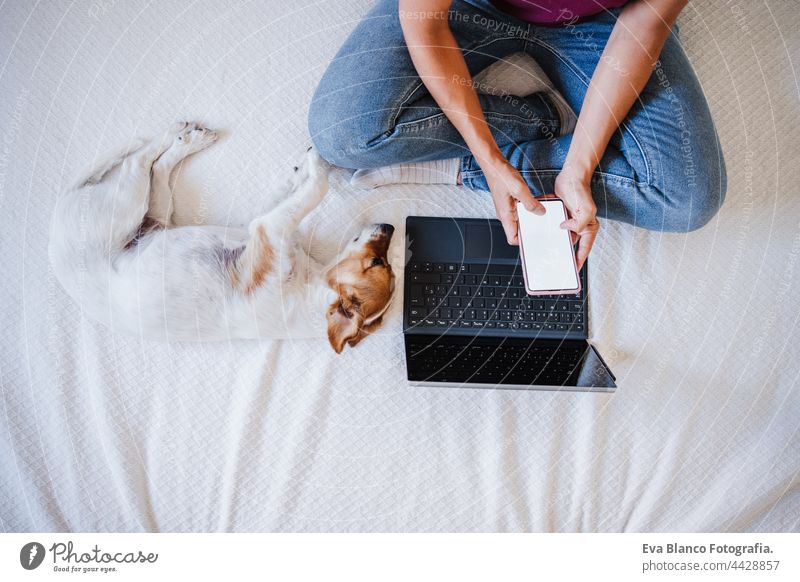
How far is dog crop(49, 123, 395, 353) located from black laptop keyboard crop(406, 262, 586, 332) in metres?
0.09

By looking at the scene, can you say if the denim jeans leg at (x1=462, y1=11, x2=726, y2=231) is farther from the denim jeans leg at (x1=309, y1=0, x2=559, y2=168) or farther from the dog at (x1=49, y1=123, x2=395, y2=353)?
the dog at (x1=49, y1=123, x2=395, y2=353)

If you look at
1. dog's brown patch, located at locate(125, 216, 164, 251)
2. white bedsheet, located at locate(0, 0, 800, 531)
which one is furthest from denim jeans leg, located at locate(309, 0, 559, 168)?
dog's brown patch, located at locate(125, 216, 164, 251)

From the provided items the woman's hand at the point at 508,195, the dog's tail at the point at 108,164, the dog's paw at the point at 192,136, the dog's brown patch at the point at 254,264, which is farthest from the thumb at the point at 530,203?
the dog's tail at the point at 108,164

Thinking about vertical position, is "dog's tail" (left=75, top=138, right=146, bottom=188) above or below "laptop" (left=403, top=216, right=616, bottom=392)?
above

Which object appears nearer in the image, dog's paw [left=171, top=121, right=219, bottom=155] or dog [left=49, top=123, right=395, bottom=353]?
dog [left=49, top=123, right=395, bottom=353]

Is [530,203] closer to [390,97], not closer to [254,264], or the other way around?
[390,97]

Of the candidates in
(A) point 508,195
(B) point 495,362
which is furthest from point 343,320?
(A) point 508,195

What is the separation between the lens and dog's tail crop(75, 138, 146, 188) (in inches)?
52.1

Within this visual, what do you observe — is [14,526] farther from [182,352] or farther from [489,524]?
[489,524]

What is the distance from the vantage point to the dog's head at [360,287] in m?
1.25

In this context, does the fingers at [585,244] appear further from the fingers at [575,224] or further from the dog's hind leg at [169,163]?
the dog's hind leg at [169,163]

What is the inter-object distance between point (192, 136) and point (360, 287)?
1.89 ft

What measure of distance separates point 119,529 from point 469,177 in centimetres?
117

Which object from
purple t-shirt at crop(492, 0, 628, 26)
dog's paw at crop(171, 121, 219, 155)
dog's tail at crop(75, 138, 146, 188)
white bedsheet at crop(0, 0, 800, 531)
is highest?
purple t-shirt at crop(492, 0, 628, 26)
